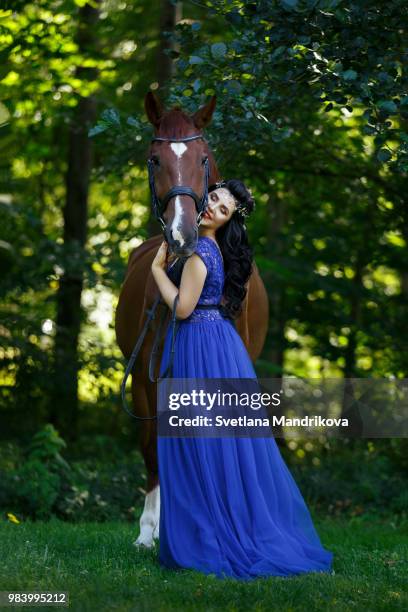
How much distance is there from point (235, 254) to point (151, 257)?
1526 mm

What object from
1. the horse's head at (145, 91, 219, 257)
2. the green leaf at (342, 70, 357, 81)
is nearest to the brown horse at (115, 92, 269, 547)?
the horse's head at (145, 91, 219, 257)

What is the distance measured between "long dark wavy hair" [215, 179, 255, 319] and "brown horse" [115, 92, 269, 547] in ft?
0.68

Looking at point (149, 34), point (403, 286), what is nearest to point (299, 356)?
point (403, 286)

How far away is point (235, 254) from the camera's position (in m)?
5.68

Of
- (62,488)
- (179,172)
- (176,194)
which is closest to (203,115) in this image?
(179,172)

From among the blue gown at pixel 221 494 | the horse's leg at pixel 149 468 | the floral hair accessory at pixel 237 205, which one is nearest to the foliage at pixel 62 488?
the horse's leg at pixel 149 468

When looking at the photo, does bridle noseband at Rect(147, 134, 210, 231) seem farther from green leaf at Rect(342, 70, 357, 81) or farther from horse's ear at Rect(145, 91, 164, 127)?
green leaf at Rect(342, 70, 357, 81)

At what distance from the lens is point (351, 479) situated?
10.3 meters

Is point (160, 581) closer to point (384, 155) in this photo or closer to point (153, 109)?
point (153, 109)

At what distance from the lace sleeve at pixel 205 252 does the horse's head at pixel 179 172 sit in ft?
0.66

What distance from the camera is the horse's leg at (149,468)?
6.35m

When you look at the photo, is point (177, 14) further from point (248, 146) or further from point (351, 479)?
point (351, 479)

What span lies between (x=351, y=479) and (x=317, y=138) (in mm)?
3684

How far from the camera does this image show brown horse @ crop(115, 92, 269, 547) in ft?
16.9
